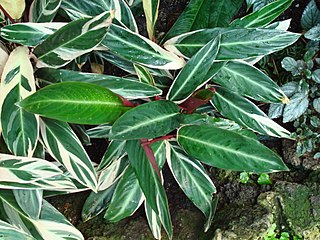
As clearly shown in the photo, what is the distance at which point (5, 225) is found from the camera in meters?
1.31

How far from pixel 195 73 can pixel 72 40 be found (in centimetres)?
34

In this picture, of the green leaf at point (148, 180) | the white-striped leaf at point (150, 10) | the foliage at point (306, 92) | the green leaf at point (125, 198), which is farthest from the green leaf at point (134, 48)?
the foliage at point (306, 92)

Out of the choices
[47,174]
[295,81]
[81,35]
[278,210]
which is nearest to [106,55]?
[81,35]

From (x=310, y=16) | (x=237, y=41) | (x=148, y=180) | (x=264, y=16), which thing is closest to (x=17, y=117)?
(x=148, y=180)

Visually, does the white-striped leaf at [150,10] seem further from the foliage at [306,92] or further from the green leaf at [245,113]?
the foliage at [306,92]

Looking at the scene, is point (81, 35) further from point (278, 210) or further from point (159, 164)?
point (278, 210)

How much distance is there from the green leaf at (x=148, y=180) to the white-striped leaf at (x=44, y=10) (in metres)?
0.45

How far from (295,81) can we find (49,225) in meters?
0.92

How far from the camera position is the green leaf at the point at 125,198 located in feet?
4.66

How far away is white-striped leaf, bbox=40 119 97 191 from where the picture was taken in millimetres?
1305

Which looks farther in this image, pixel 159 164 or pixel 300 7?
pixel 300 7

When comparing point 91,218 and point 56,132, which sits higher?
point 56,132

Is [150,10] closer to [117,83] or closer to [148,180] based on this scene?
[117,83]

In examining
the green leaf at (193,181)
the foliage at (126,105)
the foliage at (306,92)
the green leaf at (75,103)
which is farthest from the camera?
the foliage at (306,92)
